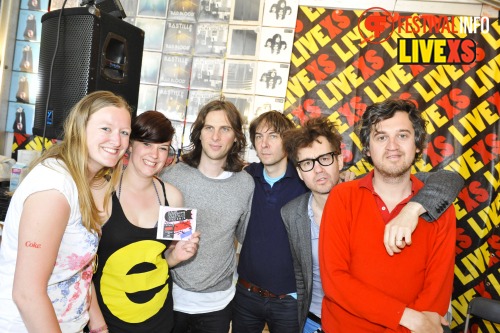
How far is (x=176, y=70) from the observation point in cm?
335

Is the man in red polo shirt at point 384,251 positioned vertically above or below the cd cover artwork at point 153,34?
below

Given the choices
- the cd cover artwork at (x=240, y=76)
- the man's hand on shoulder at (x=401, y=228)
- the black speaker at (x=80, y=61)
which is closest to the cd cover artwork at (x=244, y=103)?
the cd cover artwork at (x=240, y=76)

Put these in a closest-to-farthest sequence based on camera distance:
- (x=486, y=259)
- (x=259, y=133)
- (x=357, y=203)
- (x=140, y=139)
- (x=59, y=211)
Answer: (x=59, y=211) < (x=357, y=203) < (x=140, y=139) < (x=259, y=133) < (x=486, y=259)

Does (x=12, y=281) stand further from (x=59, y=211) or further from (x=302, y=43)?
(x=302, y=43)

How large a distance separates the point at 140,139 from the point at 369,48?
234 cm

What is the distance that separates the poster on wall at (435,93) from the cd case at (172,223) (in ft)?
6.20

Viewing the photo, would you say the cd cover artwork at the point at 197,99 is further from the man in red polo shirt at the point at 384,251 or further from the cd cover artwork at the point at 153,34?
the man in red polo shirt at the point at 384,251

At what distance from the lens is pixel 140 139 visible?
1646 millimetres

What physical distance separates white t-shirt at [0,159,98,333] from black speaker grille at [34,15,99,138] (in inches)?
30.3

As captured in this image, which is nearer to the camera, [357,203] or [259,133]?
→ [357,203]

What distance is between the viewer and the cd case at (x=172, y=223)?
1.53m

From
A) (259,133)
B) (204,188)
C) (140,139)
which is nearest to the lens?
(140,139)

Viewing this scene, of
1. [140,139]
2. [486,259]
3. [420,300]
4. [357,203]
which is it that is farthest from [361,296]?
[486,259]

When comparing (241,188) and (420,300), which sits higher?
(241,188)
